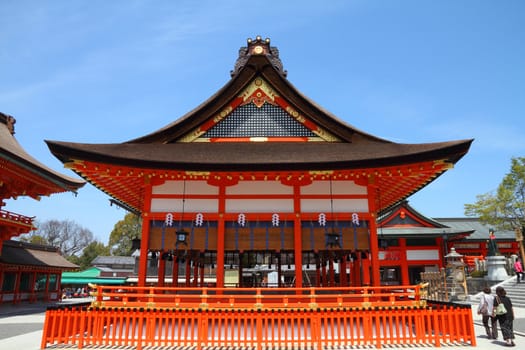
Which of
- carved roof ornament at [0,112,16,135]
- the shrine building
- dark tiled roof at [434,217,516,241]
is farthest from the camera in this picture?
dark tiled roof at [434,217,516,241]

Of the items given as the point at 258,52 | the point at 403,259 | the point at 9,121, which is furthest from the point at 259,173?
the point at 9,121

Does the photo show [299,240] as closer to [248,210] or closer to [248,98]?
[248,210]

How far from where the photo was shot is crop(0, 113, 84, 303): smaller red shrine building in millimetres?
22252

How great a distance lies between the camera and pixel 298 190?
13.1 meters

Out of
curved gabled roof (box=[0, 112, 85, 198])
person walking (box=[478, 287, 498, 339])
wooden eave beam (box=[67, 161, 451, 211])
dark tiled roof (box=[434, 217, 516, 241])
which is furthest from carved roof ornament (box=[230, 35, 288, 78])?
dark tiled roof (box=[434, 217, 516, 241])

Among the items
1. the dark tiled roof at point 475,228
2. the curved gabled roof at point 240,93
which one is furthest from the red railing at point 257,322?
the dark tiled roof at point 475,228

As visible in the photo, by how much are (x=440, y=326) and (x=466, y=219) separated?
35939 millimetres

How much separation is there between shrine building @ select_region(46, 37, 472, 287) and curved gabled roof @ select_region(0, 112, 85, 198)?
30.4 feet

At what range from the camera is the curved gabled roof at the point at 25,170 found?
818 inches

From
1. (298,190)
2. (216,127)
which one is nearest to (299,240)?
(298,190)

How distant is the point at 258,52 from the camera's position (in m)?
15.0

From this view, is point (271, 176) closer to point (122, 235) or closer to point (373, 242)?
point (373, 242)

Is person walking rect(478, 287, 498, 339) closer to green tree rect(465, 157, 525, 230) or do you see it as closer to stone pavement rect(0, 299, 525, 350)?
stone pavement rect(0, 299, 525, 350)

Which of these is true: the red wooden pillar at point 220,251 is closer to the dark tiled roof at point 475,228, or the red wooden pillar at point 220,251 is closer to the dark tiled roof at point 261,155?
the dark tiled roof at point 261,155
